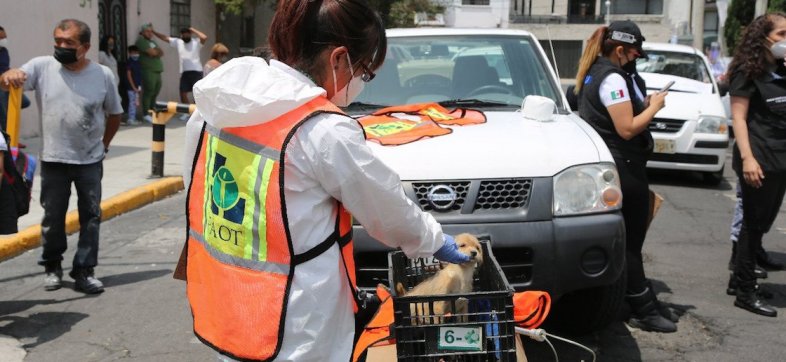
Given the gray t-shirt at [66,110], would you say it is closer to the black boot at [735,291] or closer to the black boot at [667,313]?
the black boot at [667,313]

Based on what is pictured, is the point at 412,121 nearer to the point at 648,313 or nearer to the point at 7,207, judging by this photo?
the point at 648,313

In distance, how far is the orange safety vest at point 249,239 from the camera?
2051mm

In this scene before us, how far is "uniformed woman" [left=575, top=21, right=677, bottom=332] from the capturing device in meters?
4.83

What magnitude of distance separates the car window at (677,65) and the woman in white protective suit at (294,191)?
11120 millimetres

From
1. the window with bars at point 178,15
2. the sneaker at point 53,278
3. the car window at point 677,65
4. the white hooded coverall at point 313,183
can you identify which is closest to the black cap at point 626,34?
the white hooded coverall at point 313,183

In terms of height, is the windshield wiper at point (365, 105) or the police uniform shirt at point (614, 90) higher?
the police uniform shirt at point (614, 90)

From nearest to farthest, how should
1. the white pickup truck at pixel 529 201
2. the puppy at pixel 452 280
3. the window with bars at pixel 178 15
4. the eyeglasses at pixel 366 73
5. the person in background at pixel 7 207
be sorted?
the eyeglasses at pixel 366 73 → the puppy at pixel 452 280 → the white pickup truck at pixel 529 201 → the person in background at pixel 7 207 → the window with bars at pixel 178 15

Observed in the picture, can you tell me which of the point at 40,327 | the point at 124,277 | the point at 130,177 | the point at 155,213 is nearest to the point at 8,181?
the point at 40,327

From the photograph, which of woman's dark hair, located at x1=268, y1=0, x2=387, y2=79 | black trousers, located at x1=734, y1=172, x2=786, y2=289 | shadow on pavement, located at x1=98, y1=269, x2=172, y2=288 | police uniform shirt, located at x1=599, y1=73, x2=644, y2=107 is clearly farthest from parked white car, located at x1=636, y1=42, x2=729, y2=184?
woman's dark hair, located at x1=268, y1=0, x2=387, y2=79

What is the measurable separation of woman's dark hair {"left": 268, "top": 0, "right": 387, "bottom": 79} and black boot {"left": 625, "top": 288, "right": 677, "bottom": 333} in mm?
3400

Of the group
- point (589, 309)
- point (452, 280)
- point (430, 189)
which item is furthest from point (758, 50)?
point (452, 280)

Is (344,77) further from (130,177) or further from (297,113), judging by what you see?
(130,177)

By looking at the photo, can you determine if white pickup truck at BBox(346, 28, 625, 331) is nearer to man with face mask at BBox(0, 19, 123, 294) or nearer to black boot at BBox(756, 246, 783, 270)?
man with face mask at BBox(0, 19, 123, 294)

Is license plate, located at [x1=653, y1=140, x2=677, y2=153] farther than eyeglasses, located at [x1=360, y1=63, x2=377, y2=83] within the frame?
Yes
